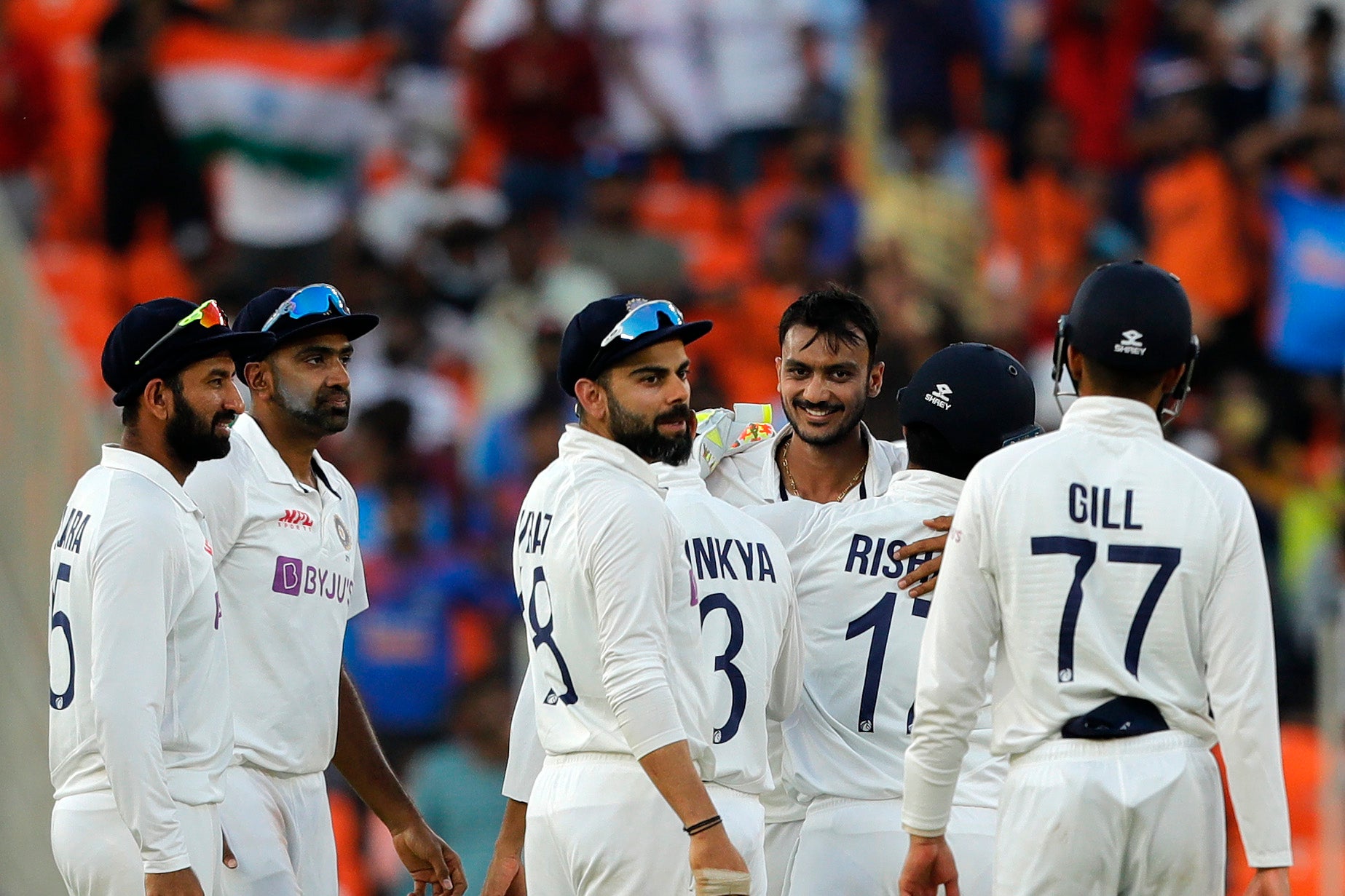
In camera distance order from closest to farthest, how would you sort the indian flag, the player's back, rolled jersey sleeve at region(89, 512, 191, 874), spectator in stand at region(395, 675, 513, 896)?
1. the player's back
2. rolled jersey sleeve at region(89, 512, 191, 874)
3. spectator in stand at region(395, 675, 513, 896)
4. the indian flag

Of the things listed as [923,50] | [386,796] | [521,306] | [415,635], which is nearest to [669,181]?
[521,306]

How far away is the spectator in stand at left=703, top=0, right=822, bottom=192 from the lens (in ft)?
41.1

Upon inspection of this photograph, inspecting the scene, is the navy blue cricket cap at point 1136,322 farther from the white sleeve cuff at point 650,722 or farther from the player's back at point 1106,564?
the white sleeve cuff at point 650,722

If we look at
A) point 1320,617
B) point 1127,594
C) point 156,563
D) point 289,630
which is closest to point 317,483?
point 289,630

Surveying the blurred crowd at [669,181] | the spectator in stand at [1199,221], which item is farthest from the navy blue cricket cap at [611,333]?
the spectator in stand at [1199,221]

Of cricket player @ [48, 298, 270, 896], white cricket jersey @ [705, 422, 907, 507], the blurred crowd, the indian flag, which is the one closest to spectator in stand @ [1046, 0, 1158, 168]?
the blurred crowd

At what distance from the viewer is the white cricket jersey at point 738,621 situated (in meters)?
4.77

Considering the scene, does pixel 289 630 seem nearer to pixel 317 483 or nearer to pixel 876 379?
pixel 317 483

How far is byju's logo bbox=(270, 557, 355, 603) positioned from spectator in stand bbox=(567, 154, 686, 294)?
6781 millimetres

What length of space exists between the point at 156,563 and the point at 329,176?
855 centimetres

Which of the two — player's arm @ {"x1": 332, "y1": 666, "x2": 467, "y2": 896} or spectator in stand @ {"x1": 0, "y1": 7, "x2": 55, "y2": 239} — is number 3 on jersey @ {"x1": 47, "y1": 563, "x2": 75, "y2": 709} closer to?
player's arm @ {"x1": 332, "y1": 666, "x2": 467, "y2": 896}

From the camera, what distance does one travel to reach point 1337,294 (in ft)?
37.6

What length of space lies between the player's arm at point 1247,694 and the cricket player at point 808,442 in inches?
64.3

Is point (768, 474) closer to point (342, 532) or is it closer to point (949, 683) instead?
point (342, 532)
